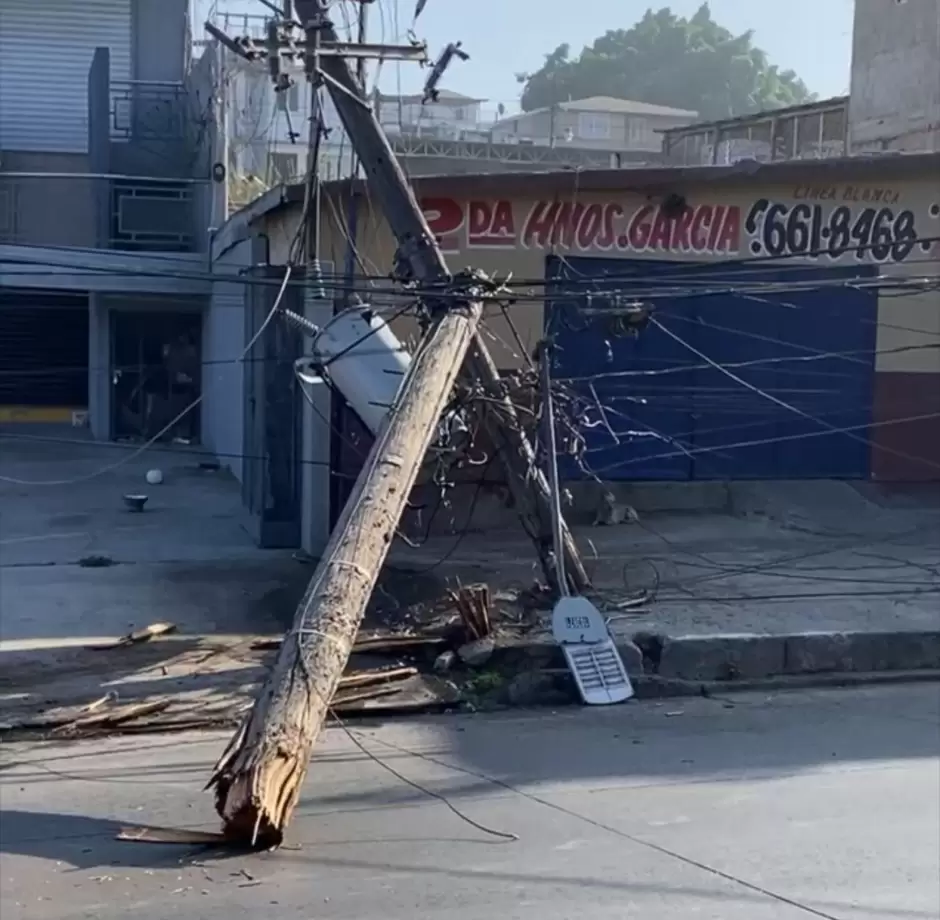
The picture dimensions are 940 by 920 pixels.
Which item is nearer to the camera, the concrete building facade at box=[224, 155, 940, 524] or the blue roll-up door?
the concrete building facade at box=[224, 155, 940, 524]

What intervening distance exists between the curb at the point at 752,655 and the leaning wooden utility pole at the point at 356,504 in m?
1.22

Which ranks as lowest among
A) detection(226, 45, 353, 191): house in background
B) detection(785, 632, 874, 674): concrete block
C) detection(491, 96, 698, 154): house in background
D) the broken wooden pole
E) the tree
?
detection(785, 632, 874, 674): concrete block

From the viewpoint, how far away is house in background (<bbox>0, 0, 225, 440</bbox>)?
2602 cm

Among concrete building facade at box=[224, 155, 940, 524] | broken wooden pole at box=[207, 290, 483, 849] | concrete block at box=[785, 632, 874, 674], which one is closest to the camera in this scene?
broken wooden pole at box=[207, 290, 483, 849]

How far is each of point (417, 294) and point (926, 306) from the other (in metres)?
8.93

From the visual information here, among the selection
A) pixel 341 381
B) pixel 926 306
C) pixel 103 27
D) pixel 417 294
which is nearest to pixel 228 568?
pixel 341 381

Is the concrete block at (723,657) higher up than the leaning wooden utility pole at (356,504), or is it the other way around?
the leaning wooden utility pole at (356,504)

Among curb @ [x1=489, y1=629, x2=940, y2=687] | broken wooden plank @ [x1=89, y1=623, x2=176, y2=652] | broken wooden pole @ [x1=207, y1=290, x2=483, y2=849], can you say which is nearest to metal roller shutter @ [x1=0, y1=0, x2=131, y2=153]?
broken wooden plank @ [x1=89, y1=623, x2=176, y2=652]

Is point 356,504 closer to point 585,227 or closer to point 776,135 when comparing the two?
point 585,227

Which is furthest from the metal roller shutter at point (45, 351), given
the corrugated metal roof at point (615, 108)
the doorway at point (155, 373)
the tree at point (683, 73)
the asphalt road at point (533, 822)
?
the tree at point (683, 73)

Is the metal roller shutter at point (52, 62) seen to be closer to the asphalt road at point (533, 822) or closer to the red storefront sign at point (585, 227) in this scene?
the red storefront sign at point (585, 227)

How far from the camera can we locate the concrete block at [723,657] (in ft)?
37.8

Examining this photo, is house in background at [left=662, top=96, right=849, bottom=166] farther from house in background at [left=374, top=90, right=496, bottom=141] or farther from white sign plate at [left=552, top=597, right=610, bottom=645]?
white sign plate at [left=552, top=597, right=610, bottom=645]

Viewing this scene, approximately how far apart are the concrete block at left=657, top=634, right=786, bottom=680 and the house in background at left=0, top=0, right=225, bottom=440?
15616 millimetres
